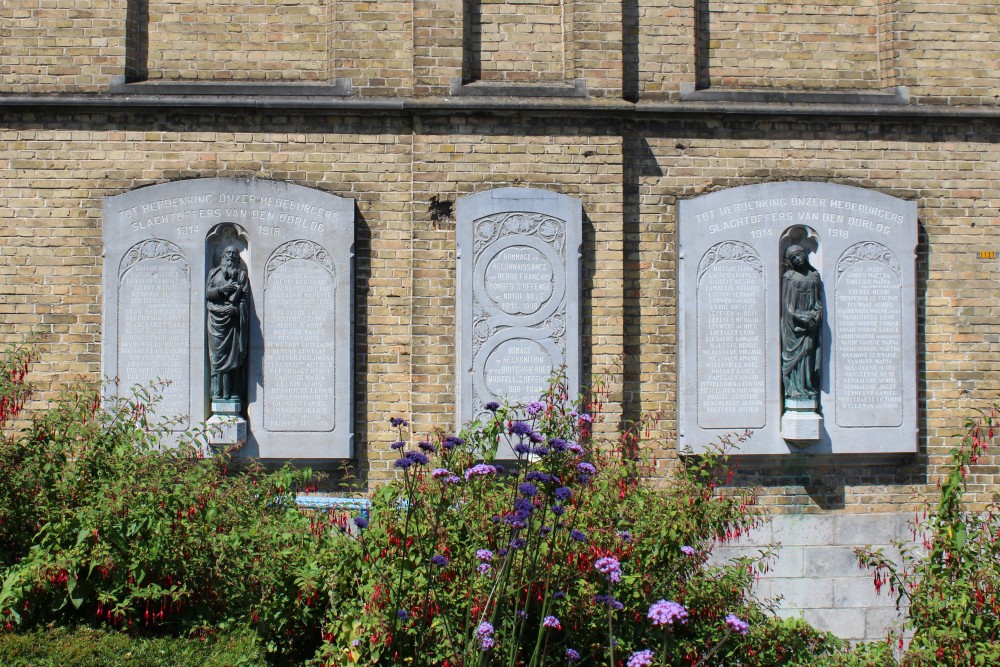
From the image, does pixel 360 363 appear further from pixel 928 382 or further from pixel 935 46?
pixel 935 46

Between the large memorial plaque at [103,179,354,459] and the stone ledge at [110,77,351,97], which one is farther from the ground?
the stone ledge at [110,77,351,97]

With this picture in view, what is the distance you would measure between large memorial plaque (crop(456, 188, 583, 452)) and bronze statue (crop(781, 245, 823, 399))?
186cm

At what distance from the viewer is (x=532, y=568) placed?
4.88 m

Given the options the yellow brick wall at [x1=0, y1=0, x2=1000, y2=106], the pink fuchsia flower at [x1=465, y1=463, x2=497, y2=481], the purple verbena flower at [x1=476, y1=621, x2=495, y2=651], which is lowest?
the purple verbena flower at [x1=476, y1=621, x2=495, y2=651]

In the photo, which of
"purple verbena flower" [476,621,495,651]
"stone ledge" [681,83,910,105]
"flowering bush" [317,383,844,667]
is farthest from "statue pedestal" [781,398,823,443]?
"purple verbena flower" [476,621,495,651]

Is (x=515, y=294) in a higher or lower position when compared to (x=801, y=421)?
higher

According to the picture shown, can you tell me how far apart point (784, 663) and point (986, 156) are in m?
5.33

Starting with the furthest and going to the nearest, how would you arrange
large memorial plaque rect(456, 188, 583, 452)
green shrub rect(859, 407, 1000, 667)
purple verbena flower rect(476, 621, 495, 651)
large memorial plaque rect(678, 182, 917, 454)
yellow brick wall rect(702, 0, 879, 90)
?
yellow brick wall rect(702, 0, 879, 90), large memorial plaque rect(678, 182, 917, 454), large memorial plaque rect(456, 188, 583, 452), green shrub rect(859, 407, 1000, 667), purple verbena flower rect(476, 621, 495, 651)

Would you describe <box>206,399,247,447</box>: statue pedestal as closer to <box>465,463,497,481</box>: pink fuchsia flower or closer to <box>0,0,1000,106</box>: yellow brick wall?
<box>0,0,1000,106</box>: yellow brick wall

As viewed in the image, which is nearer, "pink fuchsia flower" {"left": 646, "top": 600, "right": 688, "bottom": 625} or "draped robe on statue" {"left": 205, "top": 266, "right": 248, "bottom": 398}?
"pink fuchsia flower" {"left": 646, "top": 600, "right": 688, "bottom": 625}

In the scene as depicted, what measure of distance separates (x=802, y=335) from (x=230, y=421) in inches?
193

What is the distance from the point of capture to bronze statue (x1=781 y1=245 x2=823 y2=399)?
831 centimetres

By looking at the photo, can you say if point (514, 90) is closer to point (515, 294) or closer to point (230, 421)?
point (515, 294)

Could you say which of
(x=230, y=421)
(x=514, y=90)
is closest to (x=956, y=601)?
(x=514, y=90)
